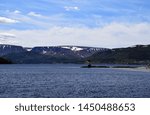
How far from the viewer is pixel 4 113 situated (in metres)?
30.8

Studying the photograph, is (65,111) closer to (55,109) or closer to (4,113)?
(55,109)

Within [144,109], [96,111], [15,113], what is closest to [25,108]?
[15,113]

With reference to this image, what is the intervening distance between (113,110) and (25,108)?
774 cm

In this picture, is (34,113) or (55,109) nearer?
(34,113)

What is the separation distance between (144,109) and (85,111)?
218 inches

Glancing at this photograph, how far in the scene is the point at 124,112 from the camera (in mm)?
29891

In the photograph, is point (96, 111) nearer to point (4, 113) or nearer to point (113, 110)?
point (113, 110)

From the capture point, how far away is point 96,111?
30.1 metres

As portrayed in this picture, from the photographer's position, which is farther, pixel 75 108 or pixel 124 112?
pixel 75 108

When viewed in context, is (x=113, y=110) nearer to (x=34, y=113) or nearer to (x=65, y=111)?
(x=65, y=111)

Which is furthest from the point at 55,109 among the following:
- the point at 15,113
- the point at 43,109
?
the point at 15,113

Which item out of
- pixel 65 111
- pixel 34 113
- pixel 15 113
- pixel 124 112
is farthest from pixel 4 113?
pixel 124 112

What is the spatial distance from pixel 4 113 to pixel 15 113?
1354mm

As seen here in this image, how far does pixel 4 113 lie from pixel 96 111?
8070 millimetres
